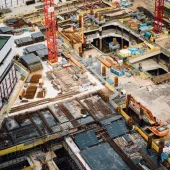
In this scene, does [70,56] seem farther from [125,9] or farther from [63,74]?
[125,9]

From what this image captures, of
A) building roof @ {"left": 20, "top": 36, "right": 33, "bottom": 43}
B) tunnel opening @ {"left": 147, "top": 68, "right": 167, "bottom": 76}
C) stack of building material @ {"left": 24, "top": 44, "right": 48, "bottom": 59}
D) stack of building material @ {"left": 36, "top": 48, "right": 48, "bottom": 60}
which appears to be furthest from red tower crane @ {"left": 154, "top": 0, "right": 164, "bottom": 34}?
building roof @ {"left": 20, "top": 36, "right": 33, "bottom": 43}

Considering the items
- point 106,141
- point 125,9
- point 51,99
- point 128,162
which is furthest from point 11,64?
point 125,9

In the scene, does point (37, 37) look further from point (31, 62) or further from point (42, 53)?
point (31, 62)

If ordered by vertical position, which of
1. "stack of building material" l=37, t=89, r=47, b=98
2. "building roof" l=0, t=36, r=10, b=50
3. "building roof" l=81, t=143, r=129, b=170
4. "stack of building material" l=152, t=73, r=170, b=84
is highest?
"building roof" l=0, t=36, r=10, b=50

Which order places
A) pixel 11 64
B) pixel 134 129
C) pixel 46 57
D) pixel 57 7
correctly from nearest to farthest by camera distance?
1. pixel 134 129
2. pixel 11 64
3. pixel 46 57
4. pixel 57 7

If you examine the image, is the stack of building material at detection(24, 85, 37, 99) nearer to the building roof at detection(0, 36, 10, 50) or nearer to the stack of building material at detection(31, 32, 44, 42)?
the building roof at detection(0, 36, 10, 50)

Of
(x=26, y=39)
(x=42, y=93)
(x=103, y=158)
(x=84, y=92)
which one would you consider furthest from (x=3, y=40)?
(x=103, y=158)
